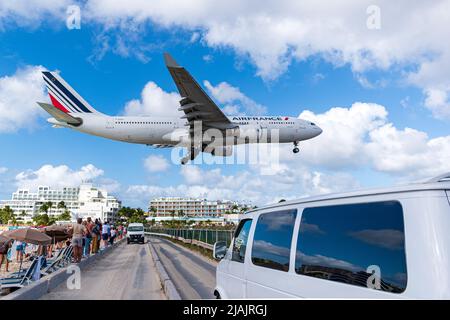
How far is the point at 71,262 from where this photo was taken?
1494cm

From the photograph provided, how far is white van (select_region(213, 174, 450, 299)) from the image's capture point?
255 centimetres

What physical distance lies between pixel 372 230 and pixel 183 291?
29.1 ft

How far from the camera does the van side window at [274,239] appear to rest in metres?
3.95

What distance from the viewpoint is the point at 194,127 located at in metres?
29.6

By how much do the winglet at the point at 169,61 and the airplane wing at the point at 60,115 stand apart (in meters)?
9.97

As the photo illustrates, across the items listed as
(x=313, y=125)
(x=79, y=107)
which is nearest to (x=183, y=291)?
(x=313, y=125)

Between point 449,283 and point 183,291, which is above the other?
point 449,283

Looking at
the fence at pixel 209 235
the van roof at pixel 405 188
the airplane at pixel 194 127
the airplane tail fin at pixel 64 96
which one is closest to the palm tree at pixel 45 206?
the fence at pixel 209 235

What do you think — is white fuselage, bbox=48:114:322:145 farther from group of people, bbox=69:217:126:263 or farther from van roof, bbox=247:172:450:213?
van roof, bbox=247:172:450:213

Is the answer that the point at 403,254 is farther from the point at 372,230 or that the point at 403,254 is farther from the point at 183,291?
the point at 183,291

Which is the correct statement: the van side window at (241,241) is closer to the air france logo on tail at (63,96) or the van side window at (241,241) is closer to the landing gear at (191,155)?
the landing gear at (191,155)

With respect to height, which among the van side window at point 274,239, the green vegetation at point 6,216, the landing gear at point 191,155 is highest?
the landing gear at point 191,155

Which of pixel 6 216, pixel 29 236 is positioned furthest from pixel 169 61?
pixel 6 216
